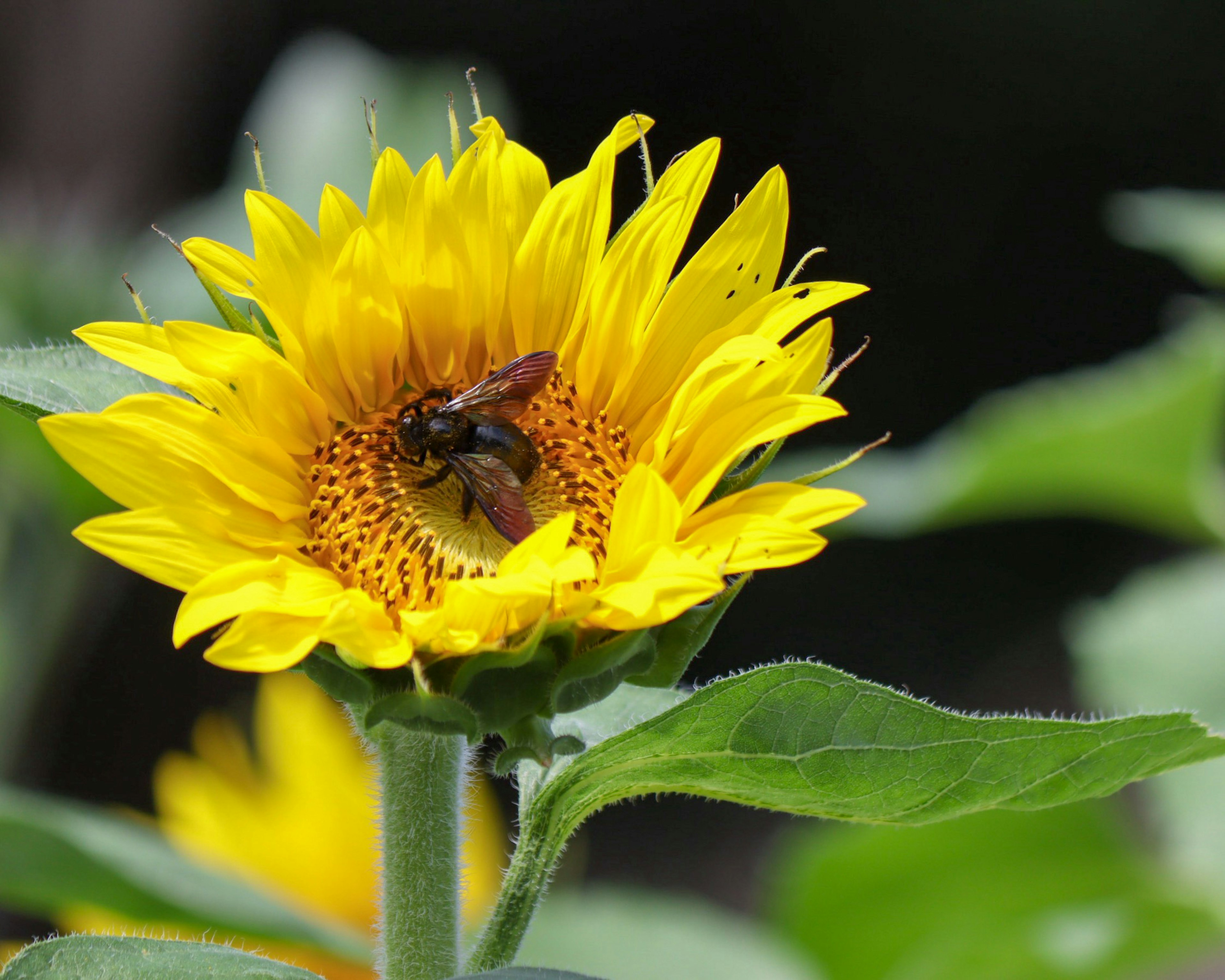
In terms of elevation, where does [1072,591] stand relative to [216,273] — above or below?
below

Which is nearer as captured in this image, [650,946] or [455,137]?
[455,137]

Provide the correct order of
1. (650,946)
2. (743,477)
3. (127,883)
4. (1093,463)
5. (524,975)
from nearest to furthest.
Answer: (524,975) < (743,477) < (127,883) < (650,946) < (1093,463)

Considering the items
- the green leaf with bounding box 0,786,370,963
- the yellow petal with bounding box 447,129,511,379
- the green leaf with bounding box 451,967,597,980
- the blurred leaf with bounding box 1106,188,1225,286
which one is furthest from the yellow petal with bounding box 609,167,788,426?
the blurred leaf with bounding box 1106,188,1225,286

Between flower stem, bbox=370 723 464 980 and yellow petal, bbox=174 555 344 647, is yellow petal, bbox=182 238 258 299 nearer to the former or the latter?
yellow petal, bbox=174 555 344 647

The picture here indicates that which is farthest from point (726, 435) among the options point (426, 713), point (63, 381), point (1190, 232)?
point (1190, 232)

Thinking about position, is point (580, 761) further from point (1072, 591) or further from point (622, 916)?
point (1072, 591)

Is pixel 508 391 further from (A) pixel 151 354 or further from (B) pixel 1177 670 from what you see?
(B) pixel 1177 670

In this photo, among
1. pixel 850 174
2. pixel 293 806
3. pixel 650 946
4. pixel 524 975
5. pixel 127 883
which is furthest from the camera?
pixel 850 174

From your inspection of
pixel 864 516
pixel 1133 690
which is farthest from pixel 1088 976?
pixel 864 516
